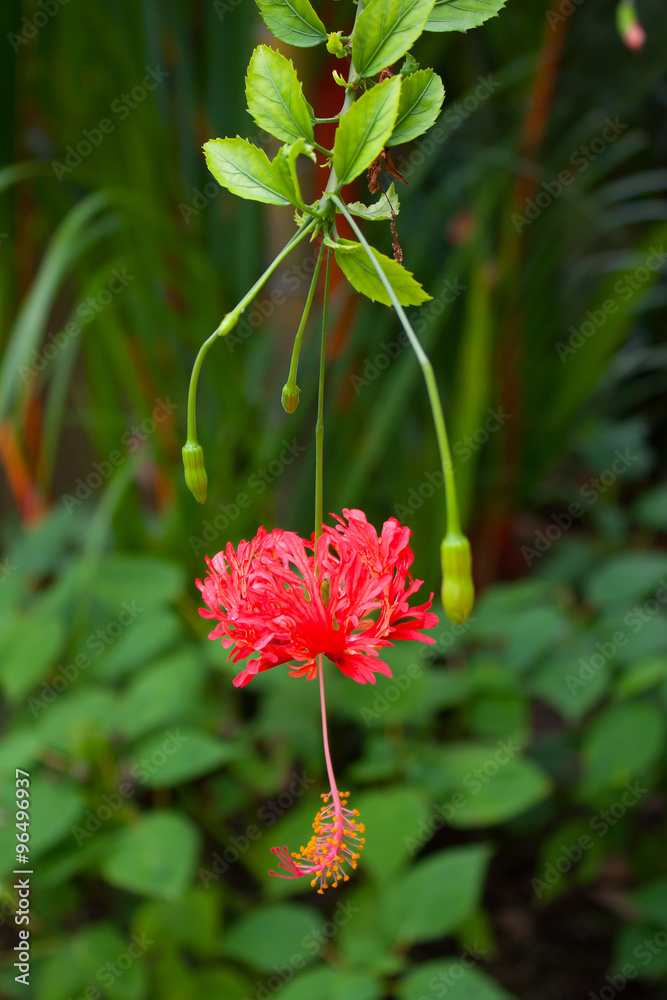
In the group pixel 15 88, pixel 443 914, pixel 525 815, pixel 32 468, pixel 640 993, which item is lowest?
pixel 640 993

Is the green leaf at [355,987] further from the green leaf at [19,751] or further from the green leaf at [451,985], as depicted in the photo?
the green leaf at [19,751]

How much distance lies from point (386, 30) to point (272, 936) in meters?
0.68

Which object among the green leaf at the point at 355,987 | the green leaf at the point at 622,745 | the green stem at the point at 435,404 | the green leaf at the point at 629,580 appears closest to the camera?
the green stem at the point at 435,404

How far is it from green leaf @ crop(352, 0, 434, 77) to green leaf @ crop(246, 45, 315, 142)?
16 millimetres

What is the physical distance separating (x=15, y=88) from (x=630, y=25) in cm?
68

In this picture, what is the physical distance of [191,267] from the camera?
845 mm

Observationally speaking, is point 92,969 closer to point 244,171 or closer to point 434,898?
point 434,898

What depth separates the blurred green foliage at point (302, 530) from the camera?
2.32 ft

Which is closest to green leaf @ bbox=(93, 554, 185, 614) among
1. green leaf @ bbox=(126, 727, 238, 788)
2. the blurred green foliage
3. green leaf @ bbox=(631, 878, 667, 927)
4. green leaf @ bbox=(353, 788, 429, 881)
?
the blurred green foliage

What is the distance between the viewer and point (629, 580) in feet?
2.77

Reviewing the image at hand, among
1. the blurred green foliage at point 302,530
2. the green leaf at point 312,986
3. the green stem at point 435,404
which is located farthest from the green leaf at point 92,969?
the green stem at point 435,404

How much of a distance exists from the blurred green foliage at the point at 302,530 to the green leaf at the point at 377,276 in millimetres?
442

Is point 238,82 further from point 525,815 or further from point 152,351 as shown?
point 525,815

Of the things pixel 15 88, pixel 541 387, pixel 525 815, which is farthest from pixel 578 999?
pixel 15 88
